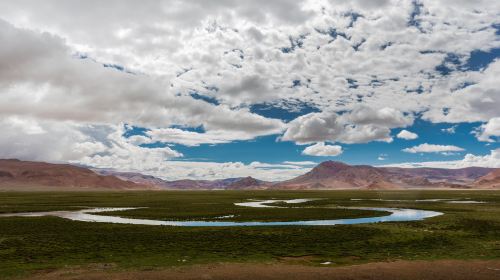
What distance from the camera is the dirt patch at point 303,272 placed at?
22.4 meters

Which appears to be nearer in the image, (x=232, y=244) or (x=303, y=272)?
(x=303, y=272)

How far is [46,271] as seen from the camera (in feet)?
78.6

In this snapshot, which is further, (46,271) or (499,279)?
(46,271)

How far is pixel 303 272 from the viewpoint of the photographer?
23.6 metres

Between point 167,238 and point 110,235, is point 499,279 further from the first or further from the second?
point 110,235

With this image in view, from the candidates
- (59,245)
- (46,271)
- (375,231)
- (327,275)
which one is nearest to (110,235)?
(59,245)

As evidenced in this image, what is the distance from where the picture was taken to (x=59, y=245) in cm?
3353

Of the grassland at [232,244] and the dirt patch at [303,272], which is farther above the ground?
the grassland at [232,244]

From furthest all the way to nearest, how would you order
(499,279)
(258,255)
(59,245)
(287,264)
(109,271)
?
(59,245) → (258,255) → (287,264) → (109,271) → (499,279)

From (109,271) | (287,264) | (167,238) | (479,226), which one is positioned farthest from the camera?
(479,226)

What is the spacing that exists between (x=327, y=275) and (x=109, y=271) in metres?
13.3

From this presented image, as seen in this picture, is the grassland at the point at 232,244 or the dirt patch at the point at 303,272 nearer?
the dirt patch at the point at 303,272

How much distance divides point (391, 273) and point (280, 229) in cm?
2049

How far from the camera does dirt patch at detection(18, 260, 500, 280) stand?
2244 cm
